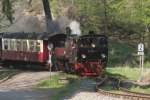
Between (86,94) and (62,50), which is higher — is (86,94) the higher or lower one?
the lower one

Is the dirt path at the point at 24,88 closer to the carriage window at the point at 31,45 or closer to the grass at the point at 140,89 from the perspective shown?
the carriage window at the point at 31,45

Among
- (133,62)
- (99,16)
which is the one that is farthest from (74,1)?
(133,62)

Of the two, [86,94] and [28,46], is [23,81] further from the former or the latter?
[86,94]

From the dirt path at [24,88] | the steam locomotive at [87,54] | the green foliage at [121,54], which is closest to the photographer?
the dirt path at [24,88]

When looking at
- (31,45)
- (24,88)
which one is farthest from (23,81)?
(31,45)

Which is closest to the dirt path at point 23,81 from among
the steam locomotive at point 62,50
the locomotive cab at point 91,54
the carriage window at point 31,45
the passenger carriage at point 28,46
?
the steam locomotive at point 62,50

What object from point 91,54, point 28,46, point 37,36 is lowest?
point 91,54

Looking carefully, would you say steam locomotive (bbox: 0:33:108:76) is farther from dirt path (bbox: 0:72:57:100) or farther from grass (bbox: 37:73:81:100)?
dirt path (bbox: 0:72:57:100)

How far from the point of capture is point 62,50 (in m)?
38.7

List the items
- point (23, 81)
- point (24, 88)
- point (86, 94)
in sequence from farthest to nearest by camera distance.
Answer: point (23, 81), point (24, 88), point (86, 94)

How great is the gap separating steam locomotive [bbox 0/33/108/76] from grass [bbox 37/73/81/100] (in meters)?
1.23

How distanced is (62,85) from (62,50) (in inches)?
254

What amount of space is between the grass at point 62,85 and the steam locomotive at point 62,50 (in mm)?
1232

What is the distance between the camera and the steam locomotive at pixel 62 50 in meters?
36.2
